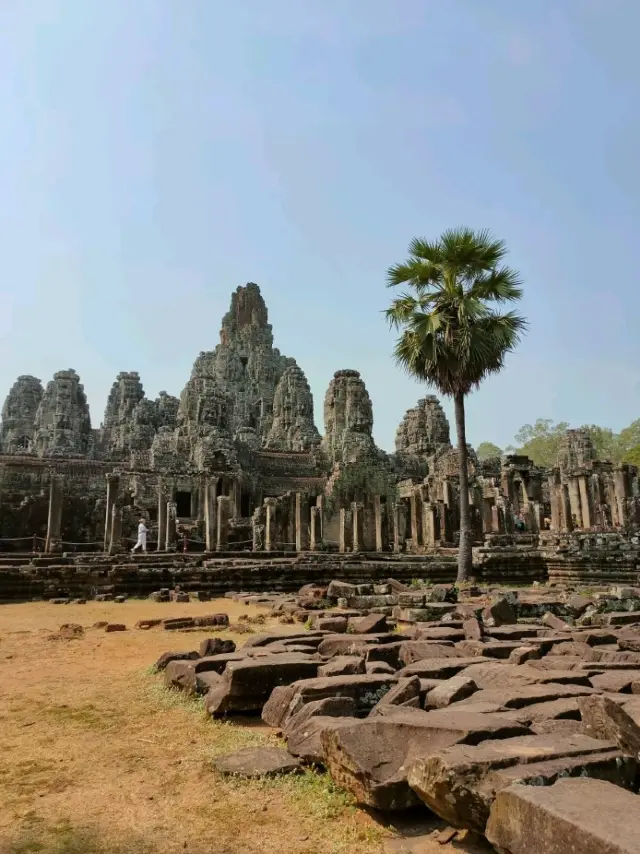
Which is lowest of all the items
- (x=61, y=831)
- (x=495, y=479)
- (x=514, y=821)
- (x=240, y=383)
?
(x=61, y=831)

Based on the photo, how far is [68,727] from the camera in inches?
179

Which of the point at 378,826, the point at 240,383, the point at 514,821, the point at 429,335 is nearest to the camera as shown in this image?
the point at 514,821

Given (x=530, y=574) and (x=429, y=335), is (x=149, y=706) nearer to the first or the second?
(x=429, y=335)

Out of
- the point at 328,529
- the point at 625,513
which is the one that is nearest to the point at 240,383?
the point at 328,529

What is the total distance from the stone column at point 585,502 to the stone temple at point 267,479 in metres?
0.09

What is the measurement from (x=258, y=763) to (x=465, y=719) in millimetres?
1198

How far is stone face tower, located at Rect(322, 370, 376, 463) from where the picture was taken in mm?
44375

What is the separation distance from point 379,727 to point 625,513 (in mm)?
23580

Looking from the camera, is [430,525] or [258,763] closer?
[258,763]

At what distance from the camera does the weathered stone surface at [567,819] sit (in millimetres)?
2078

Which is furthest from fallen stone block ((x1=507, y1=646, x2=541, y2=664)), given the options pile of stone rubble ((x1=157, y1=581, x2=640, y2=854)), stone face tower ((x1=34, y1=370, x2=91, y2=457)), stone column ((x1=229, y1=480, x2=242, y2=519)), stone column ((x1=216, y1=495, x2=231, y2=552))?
stone face tower ((x1=34, y1=370, x2=91, y2=457))

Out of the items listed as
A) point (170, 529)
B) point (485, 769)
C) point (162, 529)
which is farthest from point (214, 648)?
point (162, 529)

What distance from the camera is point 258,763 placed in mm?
3611

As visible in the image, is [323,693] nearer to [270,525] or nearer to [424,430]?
[270,525]
